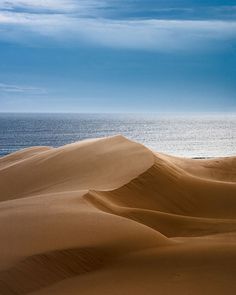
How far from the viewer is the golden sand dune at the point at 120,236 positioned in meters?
7.26

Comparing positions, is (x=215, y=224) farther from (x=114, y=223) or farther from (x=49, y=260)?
(x=49, y=260)

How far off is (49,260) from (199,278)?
2.27m

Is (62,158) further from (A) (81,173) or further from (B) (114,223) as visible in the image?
(B) (114,223)

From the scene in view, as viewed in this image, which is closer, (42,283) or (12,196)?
(42,283)

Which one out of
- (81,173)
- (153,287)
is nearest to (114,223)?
(153,287)

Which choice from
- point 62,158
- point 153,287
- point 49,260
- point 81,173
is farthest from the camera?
point 62,158

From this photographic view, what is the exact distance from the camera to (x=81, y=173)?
17.0 metres

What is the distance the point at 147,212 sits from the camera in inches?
482

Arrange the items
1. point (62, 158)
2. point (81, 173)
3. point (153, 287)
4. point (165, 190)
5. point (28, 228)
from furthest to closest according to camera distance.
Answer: point (62, 158) < point (81, 173) < point (165, 190) < point (28, 228) < point (153, 287)

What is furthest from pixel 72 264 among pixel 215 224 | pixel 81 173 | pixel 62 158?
pixel 62 158

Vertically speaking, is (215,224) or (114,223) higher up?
(114,223)

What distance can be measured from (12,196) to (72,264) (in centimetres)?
964

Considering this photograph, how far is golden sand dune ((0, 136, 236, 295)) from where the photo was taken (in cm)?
726

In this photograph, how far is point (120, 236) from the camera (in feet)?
29.0
